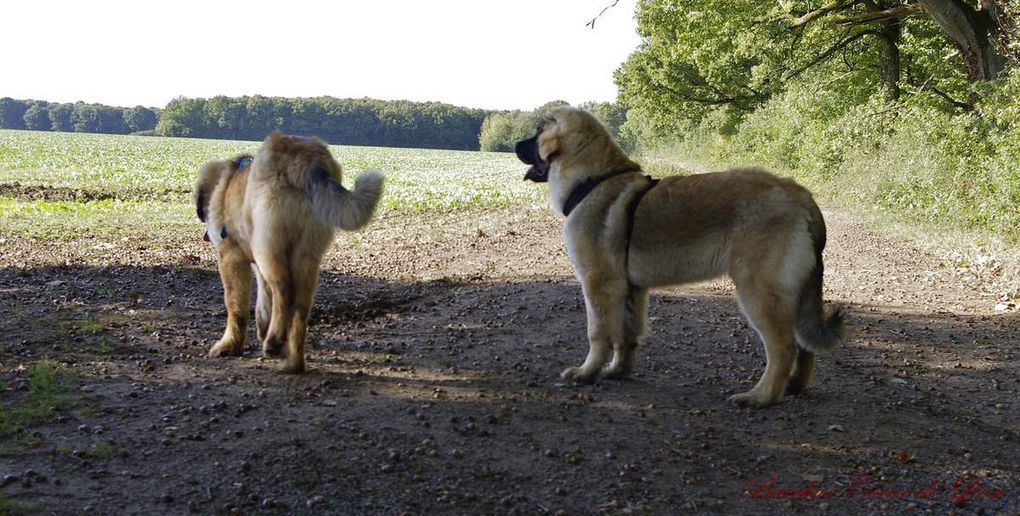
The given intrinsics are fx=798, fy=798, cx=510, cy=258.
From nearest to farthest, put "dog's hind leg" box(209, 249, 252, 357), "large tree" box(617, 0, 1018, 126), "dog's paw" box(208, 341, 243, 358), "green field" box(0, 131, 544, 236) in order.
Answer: "dog's hind leg" box(209, 249, 252, 357) < "dog's paw" box(208, 341, 243, 358) < "green field" box(0, 131, 544, 236) < "large tree" box(617, 0, 1018, 126)

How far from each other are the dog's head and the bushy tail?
1.48m

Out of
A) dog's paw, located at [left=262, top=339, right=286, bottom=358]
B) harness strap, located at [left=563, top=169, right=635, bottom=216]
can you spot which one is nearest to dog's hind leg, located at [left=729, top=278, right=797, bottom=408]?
harness strap, located at [left=563, top=169, right=635, bottom=216]

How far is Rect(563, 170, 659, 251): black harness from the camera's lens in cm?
552

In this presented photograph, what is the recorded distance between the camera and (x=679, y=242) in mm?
5340

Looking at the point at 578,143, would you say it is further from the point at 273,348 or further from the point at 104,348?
the point at 104,348

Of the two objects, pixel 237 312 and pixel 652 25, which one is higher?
pixel 652 25

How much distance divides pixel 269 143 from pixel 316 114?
87182mm

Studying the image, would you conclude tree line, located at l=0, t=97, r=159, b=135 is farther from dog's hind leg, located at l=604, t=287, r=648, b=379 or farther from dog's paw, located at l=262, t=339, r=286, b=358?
dog's hind leg, located at l=604, t=287, r=648, b=379

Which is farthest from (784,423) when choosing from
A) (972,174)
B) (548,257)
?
(972,174)

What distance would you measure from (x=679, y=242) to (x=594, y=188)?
74 centimetres

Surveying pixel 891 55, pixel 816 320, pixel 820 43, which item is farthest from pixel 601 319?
pixel 891 55

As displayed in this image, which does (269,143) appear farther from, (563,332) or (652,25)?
(652,25)

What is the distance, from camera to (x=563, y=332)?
7391 millimetres

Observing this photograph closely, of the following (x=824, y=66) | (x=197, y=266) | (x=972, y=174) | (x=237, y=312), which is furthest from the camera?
(x=824, y=66)
